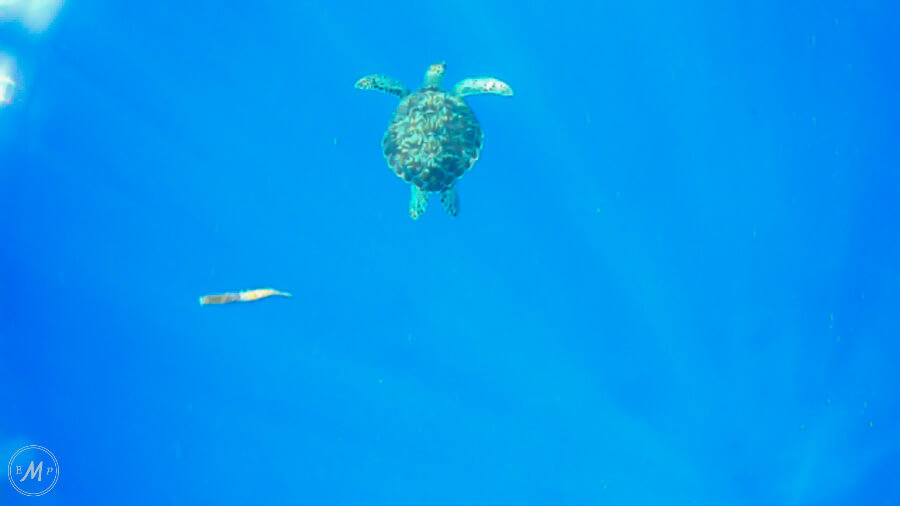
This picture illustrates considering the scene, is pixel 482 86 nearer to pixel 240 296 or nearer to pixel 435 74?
pixel 435 74

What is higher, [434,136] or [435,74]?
[435,74]

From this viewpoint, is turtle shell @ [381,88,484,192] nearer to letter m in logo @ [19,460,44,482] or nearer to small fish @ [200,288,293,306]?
small fish @ [200,288,293,306]

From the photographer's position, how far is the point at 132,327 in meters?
7.15

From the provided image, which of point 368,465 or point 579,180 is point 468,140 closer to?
point 579,180

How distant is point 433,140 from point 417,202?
732 mm

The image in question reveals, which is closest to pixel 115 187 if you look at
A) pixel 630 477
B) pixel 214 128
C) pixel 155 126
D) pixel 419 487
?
pixel 155 126

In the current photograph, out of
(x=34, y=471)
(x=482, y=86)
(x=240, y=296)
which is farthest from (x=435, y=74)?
(x=34, y=471)

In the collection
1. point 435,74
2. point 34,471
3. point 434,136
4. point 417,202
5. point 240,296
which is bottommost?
point 34,471

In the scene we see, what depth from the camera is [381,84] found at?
6.08 metres

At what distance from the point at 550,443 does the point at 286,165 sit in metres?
3.82

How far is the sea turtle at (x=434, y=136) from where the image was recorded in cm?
566

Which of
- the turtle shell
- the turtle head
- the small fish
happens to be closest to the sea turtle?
the turtle shell

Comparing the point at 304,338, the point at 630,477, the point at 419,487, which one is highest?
the point at 304,338

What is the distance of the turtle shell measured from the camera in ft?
18.5
